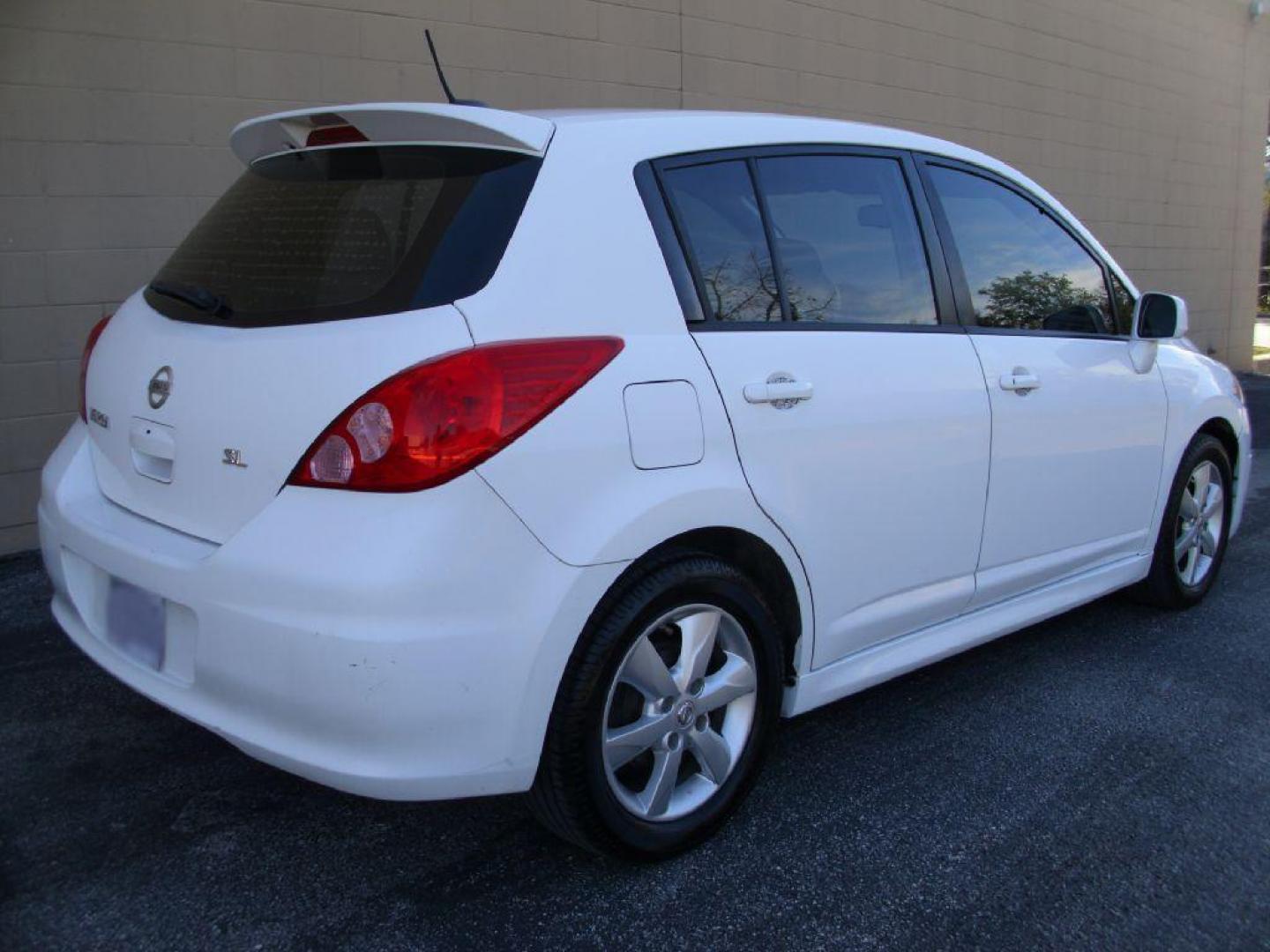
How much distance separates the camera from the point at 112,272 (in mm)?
5273

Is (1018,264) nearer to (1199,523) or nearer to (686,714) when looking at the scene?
(1199,523)

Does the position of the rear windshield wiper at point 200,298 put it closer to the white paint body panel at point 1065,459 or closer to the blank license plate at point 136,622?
the blank license plate at point 136,622

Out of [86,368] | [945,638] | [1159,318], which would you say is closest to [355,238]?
[86,368]

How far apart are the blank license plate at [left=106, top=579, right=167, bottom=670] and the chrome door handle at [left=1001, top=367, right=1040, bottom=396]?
2.39 m

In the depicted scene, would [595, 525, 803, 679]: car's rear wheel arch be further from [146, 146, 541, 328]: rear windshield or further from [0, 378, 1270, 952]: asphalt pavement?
[146, 146, 541, 328]: rear windshield

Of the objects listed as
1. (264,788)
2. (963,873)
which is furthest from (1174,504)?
(264,788)

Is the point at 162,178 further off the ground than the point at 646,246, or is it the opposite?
the point at 162,178

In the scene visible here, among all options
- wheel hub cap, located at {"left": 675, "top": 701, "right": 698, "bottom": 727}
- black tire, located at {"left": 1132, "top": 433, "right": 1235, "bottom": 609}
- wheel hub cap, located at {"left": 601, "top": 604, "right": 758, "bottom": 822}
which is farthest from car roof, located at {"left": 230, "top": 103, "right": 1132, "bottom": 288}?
black tire, located at {"left": 1132, "top": 433, "right": 1235, "bottom": 609}

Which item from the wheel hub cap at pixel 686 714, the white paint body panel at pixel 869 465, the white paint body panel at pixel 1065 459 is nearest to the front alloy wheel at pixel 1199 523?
the white paint body panel at pixel 1065 459

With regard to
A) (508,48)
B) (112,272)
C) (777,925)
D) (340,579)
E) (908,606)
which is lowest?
(777,925)

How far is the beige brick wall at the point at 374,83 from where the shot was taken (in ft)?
16.7

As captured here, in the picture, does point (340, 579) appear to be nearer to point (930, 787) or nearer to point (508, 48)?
point (930, 787)

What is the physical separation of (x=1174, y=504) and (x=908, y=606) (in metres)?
1.78

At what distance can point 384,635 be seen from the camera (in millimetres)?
2105
